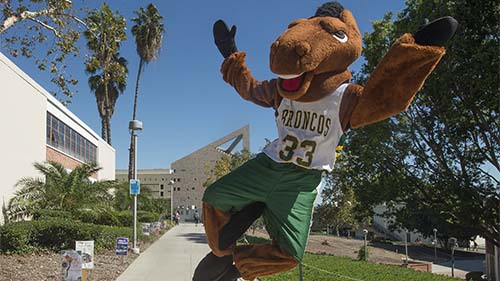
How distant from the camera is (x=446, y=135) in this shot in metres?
12.8

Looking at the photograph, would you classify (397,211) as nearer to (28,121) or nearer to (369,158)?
(369,158)

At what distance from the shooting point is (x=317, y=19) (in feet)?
11.2

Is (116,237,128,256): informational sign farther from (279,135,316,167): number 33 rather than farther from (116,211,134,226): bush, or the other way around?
(116,211,134,226): bush

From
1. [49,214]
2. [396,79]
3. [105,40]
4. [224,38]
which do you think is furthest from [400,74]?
[49,214]

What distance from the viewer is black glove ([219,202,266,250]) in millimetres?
3539

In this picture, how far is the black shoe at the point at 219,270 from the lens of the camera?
3.70 meters

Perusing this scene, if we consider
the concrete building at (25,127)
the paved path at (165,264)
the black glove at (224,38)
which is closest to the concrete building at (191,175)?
the concrete building at (25,127)

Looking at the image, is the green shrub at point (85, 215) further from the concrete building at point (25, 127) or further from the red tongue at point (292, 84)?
the red tongue at point (292, 84)

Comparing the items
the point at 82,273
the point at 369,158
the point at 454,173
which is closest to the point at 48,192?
the point at 82,273

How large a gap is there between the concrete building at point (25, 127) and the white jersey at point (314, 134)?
11.5 meters

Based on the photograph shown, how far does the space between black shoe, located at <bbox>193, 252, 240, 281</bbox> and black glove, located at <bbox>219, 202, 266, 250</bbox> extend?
21 centimetres

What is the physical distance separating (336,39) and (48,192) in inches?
530

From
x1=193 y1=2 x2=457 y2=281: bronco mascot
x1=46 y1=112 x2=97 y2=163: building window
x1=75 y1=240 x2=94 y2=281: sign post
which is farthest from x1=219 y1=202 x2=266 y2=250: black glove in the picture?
x1=46 y1=112 x2=97 y2=163: building window

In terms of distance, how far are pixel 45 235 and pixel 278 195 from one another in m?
10.9
